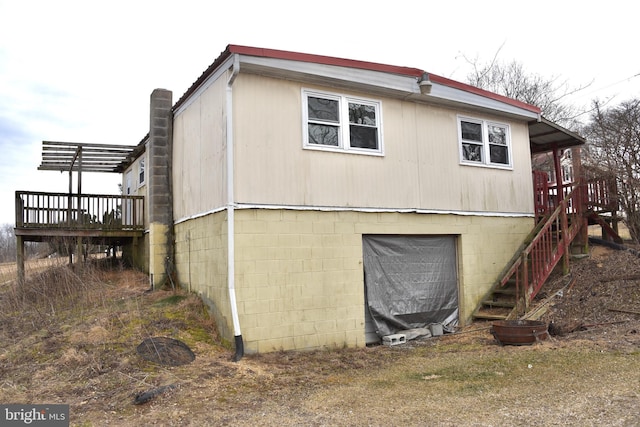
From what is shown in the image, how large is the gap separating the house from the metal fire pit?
1.93 metres

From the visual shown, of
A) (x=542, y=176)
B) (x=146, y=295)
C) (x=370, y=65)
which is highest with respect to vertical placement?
(x=370, y=65)

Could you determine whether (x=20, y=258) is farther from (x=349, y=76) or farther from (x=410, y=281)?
(x=410, y=281)

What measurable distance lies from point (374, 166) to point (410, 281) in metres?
2.49

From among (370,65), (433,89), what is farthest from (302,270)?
(433,89)

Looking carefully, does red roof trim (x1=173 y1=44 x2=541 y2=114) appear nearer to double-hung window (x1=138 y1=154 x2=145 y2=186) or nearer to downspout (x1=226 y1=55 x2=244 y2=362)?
downspout (x1=226 y1=55 x2=244 y2=362)

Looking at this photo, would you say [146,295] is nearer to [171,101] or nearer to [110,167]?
[171,101]

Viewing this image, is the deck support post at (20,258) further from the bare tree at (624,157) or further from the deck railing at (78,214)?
the bare tree at (624,157)

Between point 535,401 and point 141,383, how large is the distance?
184 inches

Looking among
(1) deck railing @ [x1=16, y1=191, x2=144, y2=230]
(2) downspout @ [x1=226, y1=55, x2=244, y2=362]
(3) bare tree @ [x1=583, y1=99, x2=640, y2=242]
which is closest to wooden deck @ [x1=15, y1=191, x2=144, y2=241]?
(1) deck railing @ [x1=16, y1=191, x2=144, y2=230]

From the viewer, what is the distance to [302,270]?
8656 mm

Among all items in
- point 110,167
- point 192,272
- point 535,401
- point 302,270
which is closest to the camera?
point 535,401

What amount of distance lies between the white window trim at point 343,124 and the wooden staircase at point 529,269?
3.92 meters

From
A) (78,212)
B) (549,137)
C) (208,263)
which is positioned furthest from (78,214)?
(549,137)

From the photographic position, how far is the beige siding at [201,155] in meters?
8.70
